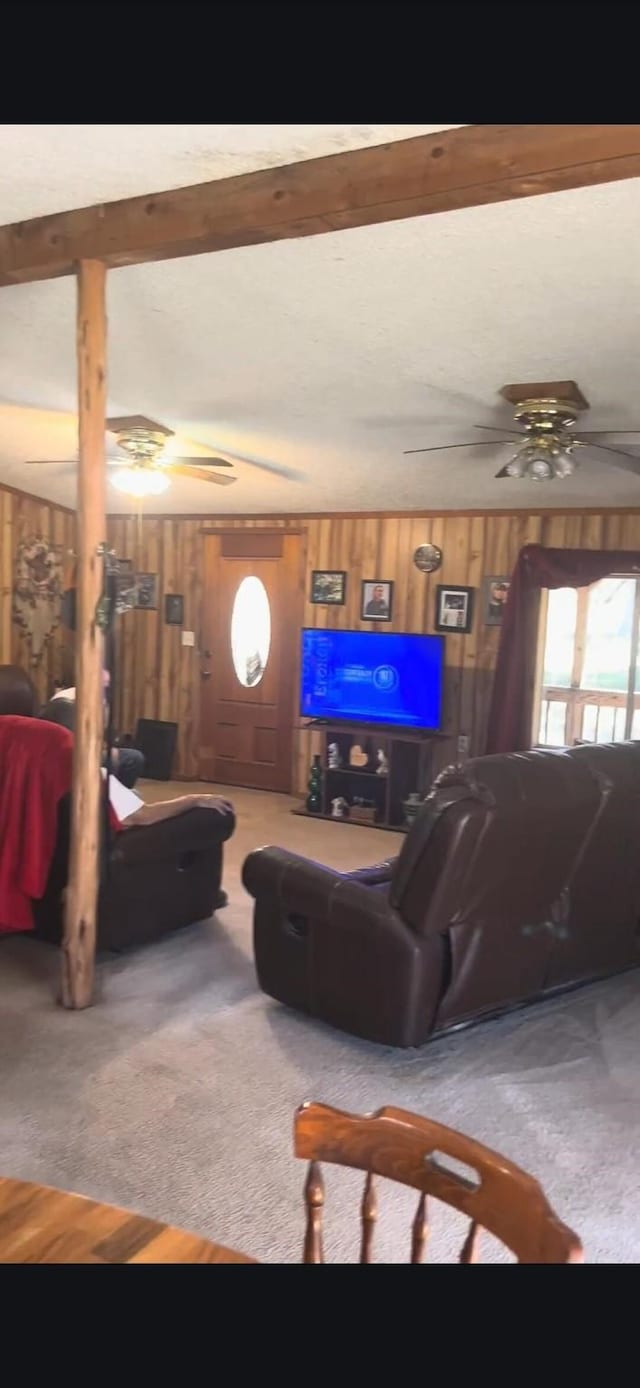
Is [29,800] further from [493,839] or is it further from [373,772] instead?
[373,772]

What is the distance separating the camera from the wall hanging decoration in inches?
312

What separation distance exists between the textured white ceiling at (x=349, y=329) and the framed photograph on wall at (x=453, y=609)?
2.89 feet

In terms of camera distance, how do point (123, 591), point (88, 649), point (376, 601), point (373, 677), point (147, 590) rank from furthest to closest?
point (147, 590) → point (376, 601) → point (373, 677) → point (123, 591) → point (88, 649)

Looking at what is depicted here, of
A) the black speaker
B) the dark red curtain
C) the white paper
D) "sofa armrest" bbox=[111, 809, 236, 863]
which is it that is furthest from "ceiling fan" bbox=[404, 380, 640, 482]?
the black speaker

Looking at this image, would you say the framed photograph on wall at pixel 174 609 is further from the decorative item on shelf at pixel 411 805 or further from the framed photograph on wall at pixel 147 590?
the decorative item on shelf at pixel 411 805

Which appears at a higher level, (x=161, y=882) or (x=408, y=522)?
(x=408, y=522)

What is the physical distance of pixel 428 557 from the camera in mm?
6844

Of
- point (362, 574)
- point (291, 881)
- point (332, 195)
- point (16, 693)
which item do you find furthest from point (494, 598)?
point (332, 195)

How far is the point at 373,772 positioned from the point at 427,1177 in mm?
5615

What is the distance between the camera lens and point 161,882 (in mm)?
4172

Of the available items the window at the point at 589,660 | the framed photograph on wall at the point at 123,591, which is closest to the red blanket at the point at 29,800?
the framed photograph on wall at the point at 123,591
